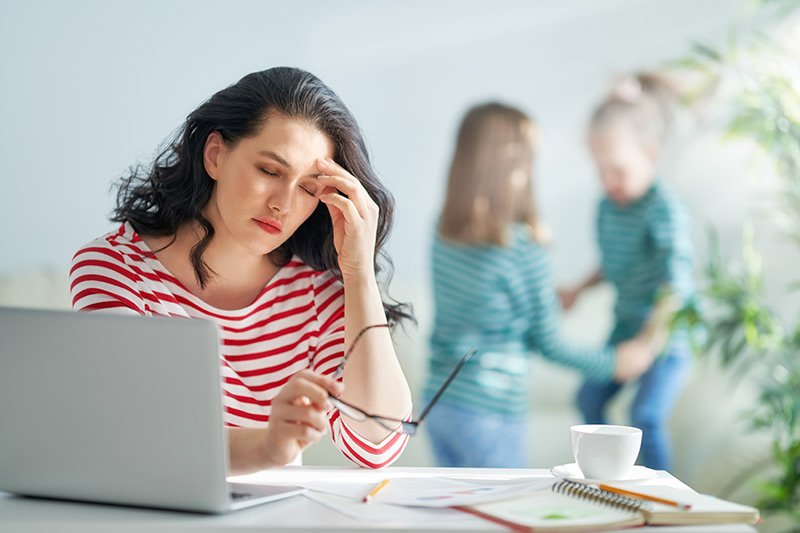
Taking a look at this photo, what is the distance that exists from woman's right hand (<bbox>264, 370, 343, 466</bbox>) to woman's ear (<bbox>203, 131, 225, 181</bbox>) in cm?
56

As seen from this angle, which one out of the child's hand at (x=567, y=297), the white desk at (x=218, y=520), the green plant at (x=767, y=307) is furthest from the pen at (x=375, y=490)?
the child's hand at (x=567, y=297)

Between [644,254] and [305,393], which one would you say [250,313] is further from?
[644,254]

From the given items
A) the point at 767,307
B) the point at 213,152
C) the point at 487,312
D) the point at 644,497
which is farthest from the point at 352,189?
the point at 767,307

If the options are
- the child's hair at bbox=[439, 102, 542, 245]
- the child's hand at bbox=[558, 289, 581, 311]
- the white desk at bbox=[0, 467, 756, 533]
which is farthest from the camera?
the child's hand at bbox=[558, 289, 581, 311]

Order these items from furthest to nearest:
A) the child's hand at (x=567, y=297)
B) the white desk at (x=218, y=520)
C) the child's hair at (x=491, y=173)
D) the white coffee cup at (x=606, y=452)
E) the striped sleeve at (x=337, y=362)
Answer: the child's hand at (x=567, y=297), the child's hair at (x=491, y=173), the striped sleeve at (x=337, y=362), the white coffee cup at (x=606, y=452), the white desk at (x=218, y=520)

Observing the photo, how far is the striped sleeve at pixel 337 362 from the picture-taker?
111cm

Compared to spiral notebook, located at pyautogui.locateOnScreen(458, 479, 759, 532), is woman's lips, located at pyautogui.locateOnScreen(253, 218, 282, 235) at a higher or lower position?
higher

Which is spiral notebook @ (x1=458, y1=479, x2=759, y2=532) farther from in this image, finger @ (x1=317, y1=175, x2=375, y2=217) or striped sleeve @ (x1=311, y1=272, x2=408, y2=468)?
finger @ (x1=317, y1=175, x2=375, y2=217)

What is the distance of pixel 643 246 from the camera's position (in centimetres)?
286

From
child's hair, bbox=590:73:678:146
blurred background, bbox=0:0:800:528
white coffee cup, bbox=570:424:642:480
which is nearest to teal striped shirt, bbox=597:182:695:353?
blurred background, bbox=0:0:800:528

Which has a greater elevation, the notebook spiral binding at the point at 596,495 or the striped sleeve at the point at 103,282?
the striped sleeve at the point at 103,282

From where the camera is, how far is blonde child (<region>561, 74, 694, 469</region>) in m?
2.78

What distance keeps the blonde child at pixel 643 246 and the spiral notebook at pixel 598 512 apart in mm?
2024

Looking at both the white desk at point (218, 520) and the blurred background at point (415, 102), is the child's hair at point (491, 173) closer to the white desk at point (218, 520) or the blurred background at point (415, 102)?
the blurred background at point (415, 102)
